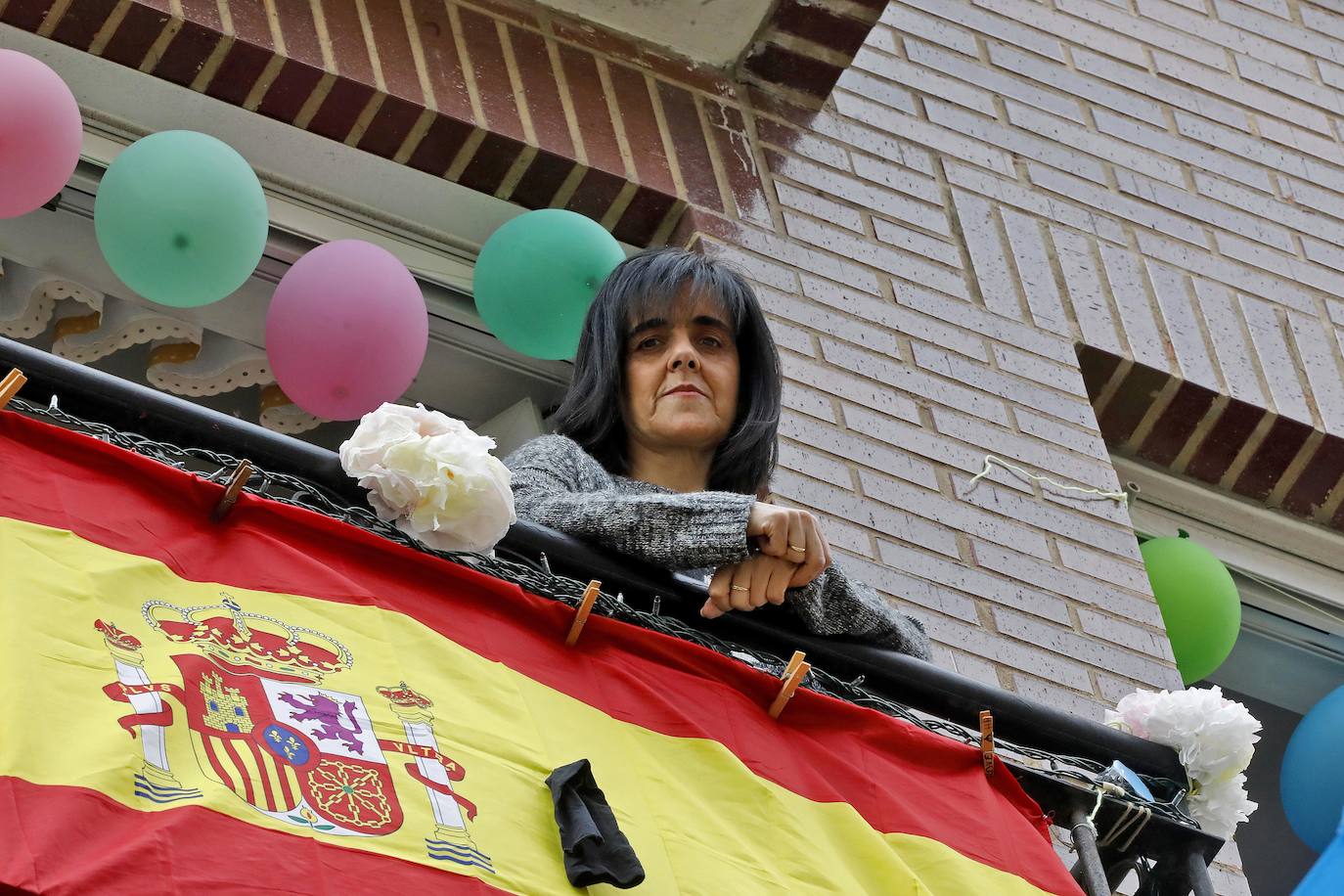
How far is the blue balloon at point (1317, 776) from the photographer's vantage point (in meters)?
3.82

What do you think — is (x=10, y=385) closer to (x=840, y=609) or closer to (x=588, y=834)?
(x=588, y=834)

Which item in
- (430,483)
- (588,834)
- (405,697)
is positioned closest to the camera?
(588,834)

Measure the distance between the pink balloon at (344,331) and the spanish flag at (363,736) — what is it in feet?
3.68

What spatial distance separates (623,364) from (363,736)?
128 cm

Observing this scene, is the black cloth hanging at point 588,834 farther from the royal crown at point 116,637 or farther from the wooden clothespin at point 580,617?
the royal crown at point 116,637

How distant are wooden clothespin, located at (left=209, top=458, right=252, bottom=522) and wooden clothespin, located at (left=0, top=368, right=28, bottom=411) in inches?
9.7

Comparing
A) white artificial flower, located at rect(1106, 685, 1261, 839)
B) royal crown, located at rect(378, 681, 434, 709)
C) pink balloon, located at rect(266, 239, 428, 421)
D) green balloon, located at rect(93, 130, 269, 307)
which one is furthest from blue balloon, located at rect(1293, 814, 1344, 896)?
green balloon, located at rect(93, 130, 269, 307)

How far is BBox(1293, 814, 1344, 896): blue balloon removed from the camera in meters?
2.85

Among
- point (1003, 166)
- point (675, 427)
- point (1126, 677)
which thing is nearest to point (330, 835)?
point (675, 427)

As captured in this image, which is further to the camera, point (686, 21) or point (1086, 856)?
point (686, 21)

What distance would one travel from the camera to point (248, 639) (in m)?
1.82

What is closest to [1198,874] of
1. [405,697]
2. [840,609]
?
[840,609]

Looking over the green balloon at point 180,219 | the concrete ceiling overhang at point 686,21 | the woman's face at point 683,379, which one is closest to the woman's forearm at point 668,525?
the woman's face at point 683,379

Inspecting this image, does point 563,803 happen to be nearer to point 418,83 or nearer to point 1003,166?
point 418,83
